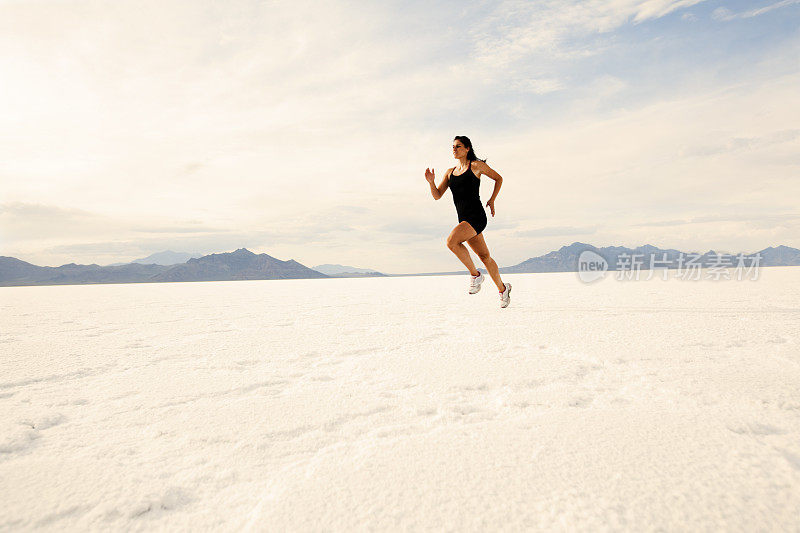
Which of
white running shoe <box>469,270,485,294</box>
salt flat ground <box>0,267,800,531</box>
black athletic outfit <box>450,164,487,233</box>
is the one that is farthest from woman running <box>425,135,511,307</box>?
salt flat ground <box>0,267,800,531</box>

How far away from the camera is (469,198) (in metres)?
4.86

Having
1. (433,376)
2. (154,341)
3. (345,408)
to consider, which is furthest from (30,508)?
(154,341)

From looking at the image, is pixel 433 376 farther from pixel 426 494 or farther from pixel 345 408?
pixel 426 494

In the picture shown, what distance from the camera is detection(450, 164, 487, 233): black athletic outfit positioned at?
486cm

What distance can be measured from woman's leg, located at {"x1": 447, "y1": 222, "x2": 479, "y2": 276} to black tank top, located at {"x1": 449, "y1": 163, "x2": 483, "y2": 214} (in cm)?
21

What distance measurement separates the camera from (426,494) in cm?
105

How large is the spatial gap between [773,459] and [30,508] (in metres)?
2.07

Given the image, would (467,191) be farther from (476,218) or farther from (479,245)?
(479,245)

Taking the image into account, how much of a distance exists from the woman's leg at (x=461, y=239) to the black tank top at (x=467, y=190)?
0.70 ft

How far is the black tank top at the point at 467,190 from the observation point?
191 inches

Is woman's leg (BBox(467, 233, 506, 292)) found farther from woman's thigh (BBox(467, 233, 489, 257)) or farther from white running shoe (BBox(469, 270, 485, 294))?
white running shoe (BBox(469, 270, 485, 294))

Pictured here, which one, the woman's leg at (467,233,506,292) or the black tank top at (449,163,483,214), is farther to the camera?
the woman's leg at (467,233,506,292)

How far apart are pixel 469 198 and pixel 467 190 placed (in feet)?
0.32

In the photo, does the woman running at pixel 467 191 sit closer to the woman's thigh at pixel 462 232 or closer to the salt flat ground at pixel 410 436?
the woman's thigh at pixel 462 232
